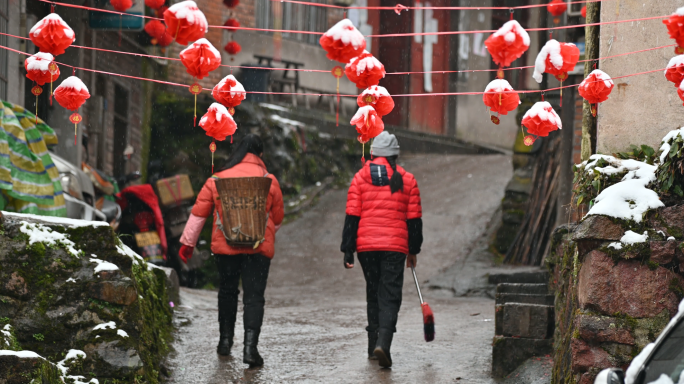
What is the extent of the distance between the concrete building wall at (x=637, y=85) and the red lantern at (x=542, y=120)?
13.8 inches

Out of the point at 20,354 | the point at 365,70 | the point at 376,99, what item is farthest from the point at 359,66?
the point at 20,354

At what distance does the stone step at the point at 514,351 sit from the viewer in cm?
646

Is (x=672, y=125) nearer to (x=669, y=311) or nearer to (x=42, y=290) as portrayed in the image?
(x=669, y=311)

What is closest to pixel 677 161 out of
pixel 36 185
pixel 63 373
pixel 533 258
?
pixel 63 373

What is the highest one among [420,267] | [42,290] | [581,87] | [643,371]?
[581,87]

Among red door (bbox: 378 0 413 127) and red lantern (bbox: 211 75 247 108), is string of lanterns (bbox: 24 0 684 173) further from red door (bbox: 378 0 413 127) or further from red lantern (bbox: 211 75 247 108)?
red door (bbox: 378 0 413 127)

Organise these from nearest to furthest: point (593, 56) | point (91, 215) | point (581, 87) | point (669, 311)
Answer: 1. point (669, 311)
2. point (581, 87)
3. point (593, 56)
4. point (91, 215)

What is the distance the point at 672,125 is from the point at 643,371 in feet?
9.56

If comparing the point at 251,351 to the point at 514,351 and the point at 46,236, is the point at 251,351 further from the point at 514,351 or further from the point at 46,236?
the point at 514,351

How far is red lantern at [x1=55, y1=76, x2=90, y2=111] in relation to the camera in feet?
22.2

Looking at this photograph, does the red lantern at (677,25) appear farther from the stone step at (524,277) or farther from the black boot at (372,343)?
the stone step at (524,277)

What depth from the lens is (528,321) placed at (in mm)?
6480

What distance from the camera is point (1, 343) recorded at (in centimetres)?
501

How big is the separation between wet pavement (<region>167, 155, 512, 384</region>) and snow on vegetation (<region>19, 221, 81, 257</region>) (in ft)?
4.45
